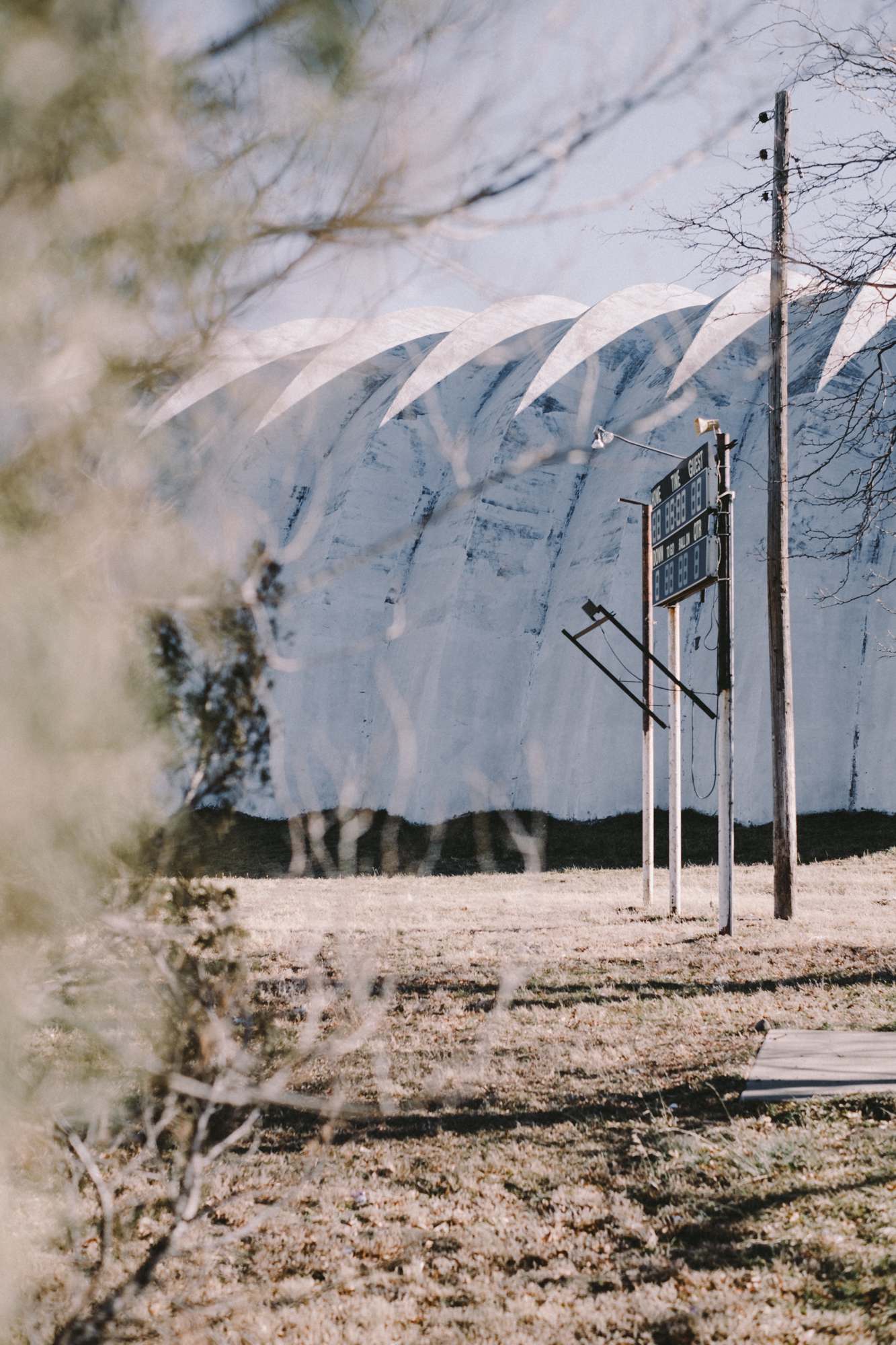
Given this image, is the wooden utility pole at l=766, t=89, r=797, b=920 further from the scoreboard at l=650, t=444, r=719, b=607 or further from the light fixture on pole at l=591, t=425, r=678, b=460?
the light fixture on pole at l=591, t=425, r=678, b=460

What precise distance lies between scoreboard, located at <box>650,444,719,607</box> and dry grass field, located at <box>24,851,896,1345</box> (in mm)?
4378

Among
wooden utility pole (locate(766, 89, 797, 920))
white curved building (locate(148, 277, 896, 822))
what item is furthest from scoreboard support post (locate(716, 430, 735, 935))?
white curved building (locate(148, 277, 896, 822))

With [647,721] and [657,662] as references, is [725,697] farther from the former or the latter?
[647,721]

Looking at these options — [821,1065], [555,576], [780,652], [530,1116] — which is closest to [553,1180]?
[530,1116]

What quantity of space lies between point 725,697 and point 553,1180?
6.97 meters

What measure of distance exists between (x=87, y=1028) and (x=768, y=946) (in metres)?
8.86

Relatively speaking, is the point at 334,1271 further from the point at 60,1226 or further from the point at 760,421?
the point at 760,421

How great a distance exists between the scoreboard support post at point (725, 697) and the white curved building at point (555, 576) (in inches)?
479

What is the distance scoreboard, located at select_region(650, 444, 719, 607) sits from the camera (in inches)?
425

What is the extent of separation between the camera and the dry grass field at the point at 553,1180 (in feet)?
12.1

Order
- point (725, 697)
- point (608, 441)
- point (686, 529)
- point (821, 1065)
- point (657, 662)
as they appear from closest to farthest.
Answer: point (608, 441) < point (821, 1065) < point (725, 697) < point (686, 529) < point (657, 662)

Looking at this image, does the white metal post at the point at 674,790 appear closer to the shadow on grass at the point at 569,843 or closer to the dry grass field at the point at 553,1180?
the dry grass field at the point at 553,1180

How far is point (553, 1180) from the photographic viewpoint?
491cm

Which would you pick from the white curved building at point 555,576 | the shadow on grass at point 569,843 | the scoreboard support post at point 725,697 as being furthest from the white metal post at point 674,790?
the white curved building at point 555,576
